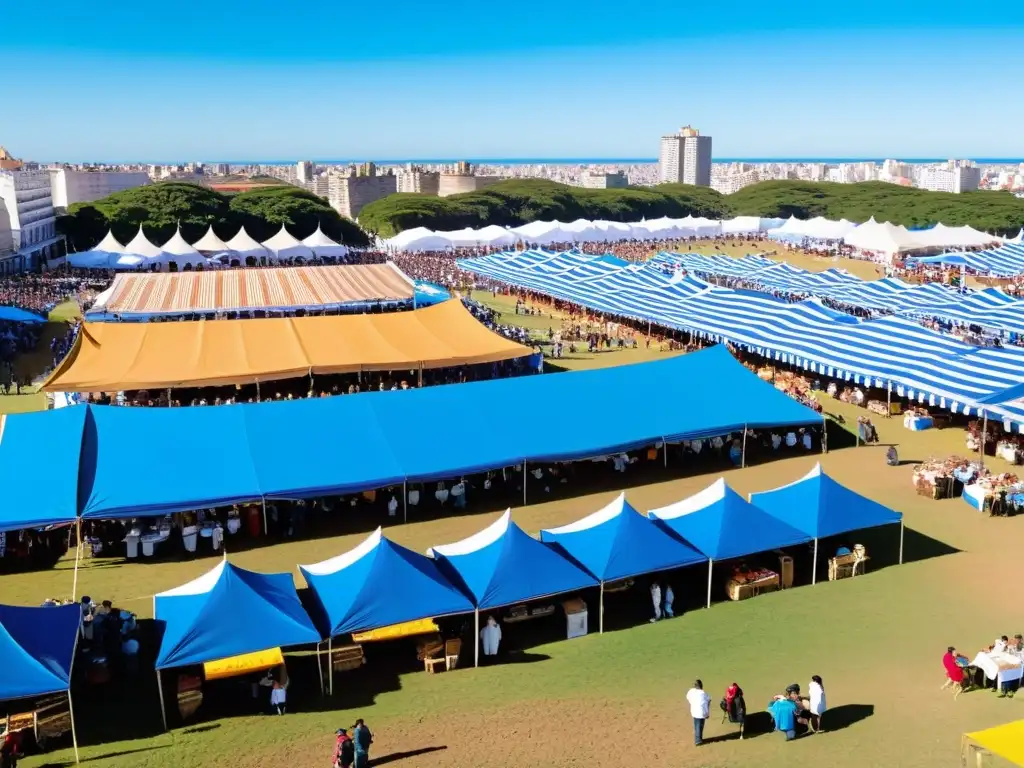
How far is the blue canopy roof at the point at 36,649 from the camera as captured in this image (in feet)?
22.9

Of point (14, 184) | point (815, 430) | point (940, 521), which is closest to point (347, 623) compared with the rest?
point (940, 521)

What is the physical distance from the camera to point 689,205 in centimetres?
8281

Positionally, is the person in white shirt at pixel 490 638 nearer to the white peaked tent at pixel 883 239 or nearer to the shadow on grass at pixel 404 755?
the shadow on grass at pixel 404 755

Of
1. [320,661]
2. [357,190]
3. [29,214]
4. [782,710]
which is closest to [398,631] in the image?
[320,661]

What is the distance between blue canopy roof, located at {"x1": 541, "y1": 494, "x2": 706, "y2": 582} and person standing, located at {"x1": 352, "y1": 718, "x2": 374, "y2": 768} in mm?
3165

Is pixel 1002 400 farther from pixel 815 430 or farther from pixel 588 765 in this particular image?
pixel 588 765

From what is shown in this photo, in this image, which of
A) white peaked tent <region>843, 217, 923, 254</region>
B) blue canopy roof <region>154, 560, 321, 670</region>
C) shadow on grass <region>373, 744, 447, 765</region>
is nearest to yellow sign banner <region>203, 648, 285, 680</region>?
blue canopy roof <region>154, 560, 321, 670</region>

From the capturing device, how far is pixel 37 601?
9.95 m

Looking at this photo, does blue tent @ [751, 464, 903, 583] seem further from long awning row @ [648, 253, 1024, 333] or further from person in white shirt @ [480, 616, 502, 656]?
long awning row @ [648, 253, 1024, 333]

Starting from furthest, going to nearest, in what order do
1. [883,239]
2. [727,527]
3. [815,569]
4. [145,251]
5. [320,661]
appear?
[883,239] → [145,251] → [815,569] → [727,527] → [320,661]

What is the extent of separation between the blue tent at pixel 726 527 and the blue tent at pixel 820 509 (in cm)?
23

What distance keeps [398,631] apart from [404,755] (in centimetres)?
147

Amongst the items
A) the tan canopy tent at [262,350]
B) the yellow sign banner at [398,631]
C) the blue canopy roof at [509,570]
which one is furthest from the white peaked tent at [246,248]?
the yellow sign banner at [398,631]

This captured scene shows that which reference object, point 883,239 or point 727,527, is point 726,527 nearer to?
point 727,527
